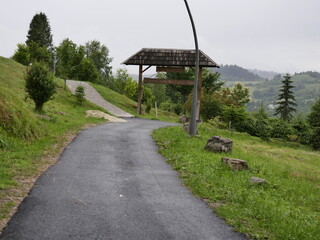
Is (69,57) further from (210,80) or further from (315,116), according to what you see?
(315,116)

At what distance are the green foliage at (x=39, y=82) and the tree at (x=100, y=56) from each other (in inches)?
2932

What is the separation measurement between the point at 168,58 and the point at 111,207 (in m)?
28.8

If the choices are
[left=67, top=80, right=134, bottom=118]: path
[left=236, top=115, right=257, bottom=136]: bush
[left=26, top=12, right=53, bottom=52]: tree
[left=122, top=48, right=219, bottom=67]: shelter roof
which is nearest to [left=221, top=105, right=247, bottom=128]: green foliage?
[left=122, top=48, right=219, bottom=67]: shelter roof

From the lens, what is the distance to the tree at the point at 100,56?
9362 centimetres

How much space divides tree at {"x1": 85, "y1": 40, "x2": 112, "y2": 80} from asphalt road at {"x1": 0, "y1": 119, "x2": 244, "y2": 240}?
86.4 m

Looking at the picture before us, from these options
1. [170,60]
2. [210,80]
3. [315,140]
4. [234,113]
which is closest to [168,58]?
[170,60]

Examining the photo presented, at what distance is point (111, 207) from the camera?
22.4ft

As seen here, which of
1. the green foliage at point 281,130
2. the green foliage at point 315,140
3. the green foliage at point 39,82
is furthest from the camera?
the green foliage at point 281,130

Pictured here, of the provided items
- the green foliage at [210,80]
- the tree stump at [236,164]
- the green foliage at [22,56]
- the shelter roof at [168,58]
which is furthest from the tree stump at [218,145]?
the green foliage at [22,56]

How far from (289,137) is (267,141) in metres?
8.72

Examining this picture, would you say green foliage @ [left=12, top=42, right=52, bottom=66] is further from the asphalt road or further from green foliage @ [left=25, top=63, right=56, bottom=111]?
the asphalt road

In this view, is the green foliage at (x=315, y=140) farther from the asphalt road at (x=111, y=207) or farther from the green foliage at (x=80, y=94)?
the asphalt road at (x=111, y=207)

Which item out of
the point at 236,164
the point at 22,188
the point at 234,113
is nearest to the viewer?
the point at 22,188

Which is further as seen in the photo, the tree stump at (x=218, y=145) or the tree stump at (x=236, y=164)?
the tree stump at (x=218, y=145)
